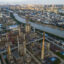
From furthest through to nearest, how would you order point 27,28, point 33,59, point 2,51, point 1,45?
1. point 27,28
2. point 1,45
3. point 2,51
4. point 33,59

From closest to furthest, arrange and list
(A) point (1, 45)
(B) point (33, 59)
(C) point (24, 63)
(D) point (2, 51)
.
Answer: (C) point (24, 63) → (B) point (33, 59) → (D) point (2, 51) → (A) point (1, 45)

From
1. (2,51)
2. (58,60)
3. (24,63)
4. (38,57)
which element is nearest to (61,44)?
(58,60)

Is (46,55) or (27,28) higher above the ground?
(27,28)

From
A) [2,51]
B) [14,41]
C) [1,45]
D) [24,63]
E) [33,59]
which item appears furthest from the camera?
[14,41]

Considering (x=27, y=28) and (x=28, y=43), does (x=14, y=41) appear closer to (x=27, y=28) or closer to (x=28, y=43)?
(x=28, y=43)

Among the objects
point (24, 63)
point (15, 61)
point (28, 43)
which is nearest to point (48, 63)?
point (24, 63)

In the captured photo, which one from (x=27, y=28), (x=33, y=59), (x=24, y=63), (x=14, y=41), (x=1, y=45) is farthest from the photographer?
(x=27, y=28)

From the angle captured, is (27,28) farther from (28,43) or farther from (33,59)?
(33,59)

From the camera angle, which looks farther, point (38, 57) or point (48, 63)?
point (38, 57)

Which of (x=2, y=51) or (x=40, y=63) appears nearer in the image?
(x=40, y=63)

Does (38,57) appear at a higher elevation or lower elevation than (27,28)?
lower
